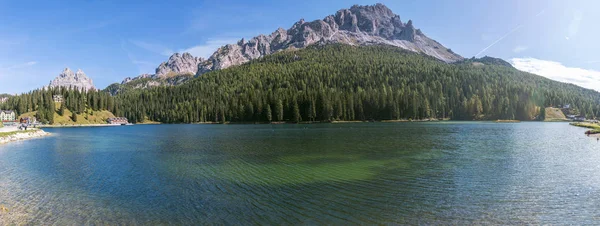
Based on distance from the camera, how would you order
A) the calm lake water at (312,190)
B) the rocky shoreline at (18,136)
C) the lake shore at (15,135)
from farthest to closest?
the lake shore at (15,135) → the rocky shoreline at (18,136) → the calm lake water at (312,190)

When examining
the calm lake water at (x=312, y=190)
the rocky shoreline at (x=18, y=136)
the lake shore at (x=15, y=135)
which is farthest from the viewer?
the lake shore at (x=15, y=135)

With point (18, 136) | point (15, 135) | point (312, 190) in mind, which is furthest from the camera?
point (18, 136)

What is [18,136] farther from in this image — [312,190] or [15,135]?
[312,190]

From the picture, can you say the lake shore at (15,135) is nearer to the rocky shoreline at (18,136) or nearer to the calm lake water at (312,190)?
the rocky shoreline at (18,136)

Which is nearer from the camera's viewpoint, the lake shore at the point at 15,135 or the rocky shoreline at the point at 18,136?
the rocky shoreline at the point at 18,136

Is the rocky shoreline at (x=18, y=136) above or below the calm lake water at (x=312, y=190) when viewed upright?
above

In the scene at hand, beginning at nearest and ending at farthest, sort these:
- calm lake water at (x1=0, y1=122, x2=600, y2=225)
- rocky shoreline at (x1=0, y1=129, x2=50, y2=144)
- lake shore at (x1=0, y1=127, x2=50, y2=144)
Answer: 1. calm lake water at (x1=0, y1=122, x2=600, y2=225)
2. rocky shoreline at (x1=0, y1=129, x2=50, y2=144)
3. lake shore at (x1=0, y1=127, x2=50, y2=144)

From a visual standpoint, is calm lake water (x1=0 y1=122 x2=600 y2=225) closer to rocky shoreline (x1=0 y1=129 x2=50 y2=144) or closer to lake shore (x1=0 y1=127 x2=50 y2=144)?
rocky shoreline (x1=0 y1=129 x2=50 y2=144)

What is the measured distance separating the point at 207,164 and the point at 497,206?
3084 centimetres

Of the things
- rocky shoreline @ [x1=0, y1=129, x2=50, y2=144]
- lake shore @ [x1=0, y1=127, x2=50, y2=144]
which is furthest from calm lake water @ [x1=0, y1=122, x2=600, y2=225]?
lake shore @ [x1=0, y1=127, x2=50, y2=144]

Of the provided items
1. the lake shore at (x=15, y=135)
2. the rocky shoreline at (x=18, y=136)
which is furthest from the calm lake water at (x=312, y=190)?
the lake shore at (x=15, y=135)

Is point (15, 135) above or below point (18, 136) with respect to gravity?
above

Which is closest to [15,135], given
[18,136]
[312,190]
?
[18,136]

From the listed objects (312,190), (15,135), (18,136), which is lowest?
(312,190)
